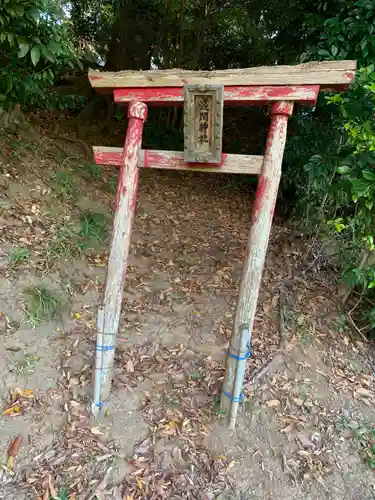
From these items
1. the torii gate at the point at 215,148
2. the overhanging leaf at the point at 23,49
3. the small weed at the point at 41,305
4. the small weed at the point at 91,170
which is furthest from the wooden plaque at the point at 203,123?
the small weed at the point at 91,170

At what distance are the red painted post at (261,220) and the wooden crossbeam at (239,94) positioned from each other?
0.07 meters

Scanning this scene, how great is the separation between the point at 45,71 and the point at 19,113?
178cm

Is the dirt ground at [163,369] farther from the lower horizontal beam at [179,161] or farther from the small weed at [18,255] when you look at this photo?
the lower horizontal beam at [179,161]

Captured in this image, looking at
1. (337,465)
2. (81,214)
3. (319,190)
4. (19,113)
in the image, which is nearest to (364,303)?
(319,190)

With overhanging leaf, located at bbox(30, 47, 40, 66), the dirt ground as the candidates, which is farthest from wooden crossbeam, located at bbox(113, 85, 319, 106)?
the dirt ground

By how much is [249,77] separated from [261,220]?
3.35ft

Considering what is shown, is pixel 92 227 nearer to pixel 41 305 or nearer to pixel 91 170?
pixel 41 305

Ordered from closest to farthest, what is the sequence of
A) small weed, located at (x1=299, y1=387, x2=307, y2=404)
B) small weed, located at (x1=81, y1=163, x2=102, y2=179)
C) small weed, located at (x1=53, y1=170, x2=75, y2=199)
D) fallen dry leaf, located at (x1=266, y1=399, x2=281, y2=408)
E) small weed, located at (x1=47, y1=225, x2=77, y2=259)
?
fallen dry leaf, located at (x1=266, y1=399, x2=281, y2=408) < small weed, located at (x1=299, y1=387, x2=307, y2=404) < small weed, located at (x1=47, y1=225, x2=77, y2=259) < small weed, located at (x1=53, y1=170, x2=75, y2=199) < small weed, located at (x1=81, y1=163, x2=102, y2=179)

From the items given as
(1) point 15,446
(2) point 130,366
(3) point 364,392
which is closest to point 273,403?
(3) point 364,392

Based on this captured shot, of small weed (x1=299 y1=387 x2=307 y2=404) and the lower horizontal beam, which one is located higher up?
the lower horizontal beam

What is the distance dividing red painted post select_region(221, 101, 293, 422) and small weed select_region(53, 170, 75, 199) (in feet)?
11.2

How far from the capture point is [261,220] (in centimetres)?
271

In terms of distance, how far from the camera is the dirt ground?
271 centimetres

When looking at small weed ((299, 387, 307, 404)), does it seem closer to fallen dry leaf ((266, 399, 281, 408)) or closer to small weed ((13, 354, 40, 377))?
fallen dry leaf ((266, 399, 281, 408))
